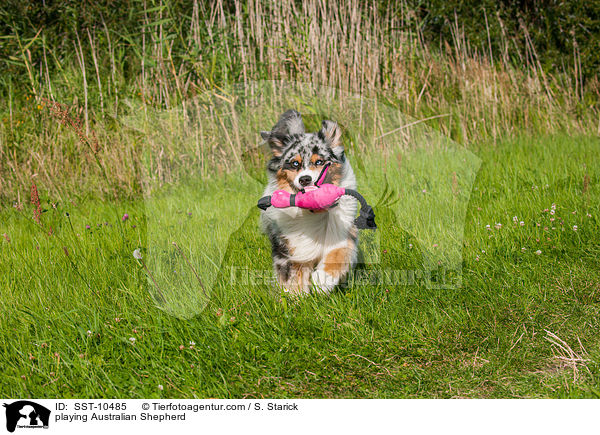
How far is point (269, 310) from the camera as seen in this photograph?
3.01 m

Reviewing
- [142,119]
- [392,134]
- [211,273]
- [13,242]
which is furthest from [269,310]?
[13,242]

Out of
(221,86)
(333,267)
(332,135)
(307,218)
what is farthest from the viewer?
(221,86)

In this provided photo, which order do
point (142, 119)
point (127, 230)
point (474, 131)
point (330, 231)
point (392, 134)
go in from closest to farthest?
point (330, 231) < point (392, 134) < point (142, 119) < point (127, 230) < point (474, 131)

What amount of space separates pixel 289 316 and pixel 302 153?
92 centimetres

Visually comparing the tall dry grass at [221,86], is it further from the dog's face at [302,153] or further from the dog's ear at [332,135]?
the dog's ear at [332,135]

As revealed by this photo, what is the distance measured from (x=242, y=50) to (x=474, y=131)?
2109mm

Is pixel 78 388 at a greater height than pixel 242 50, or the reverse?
pixel 242 50

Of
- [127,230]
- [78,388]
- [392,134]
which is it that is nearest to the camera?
[78,388]

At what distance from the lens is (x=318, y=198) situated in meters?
2.60

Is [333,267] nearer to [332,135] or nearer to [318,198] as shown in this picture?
[318,198]
